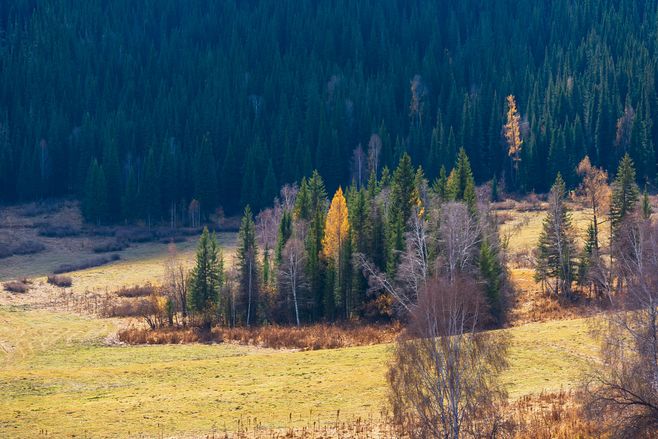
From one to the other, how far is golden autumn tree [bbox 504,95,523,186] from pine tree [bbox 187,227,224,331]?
263 feet

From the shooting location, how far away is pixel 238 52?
19925cm

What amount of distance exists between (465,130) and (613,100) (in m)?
28.1

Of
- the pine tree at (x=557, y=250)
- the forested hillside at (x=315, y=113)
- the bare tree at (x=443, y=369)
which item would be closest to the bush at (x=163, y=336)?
the pine tree at (x=557, y=250)

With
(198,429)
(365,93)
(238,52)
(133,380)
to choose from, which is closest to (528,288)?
(133,380)

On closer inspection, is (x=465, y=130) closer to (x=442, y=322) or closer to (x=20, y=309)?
(x=20, y=309)

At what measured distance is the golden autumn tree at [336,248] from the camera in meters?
73.2

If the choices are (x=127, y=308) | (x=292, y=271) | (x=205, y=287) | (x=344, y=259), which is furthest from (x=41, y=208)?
(x=344, y=259)

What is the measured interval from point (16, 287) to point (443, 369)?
7363cm

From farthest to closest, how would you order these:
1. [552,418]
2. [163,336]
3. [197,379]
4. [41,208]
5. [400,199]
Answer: [41,208] → [400,199] → [163,336] → [197,379] → [552,418]

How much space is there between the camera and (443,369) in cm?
2673

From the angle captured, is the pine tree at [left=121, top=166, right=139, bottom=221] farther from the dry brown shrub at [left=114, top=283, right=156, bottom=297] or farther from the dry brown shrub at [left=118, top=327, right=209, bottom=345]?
the dry brown shrub at [left=118, top=327, right=209, bottom=345]

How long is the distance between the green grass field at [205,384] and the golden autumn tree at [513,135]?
91.3 meters

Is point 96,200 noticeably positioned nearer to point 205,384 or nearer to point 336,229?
point 336,229

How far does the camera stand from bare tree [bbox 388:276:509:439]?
2638 cm
